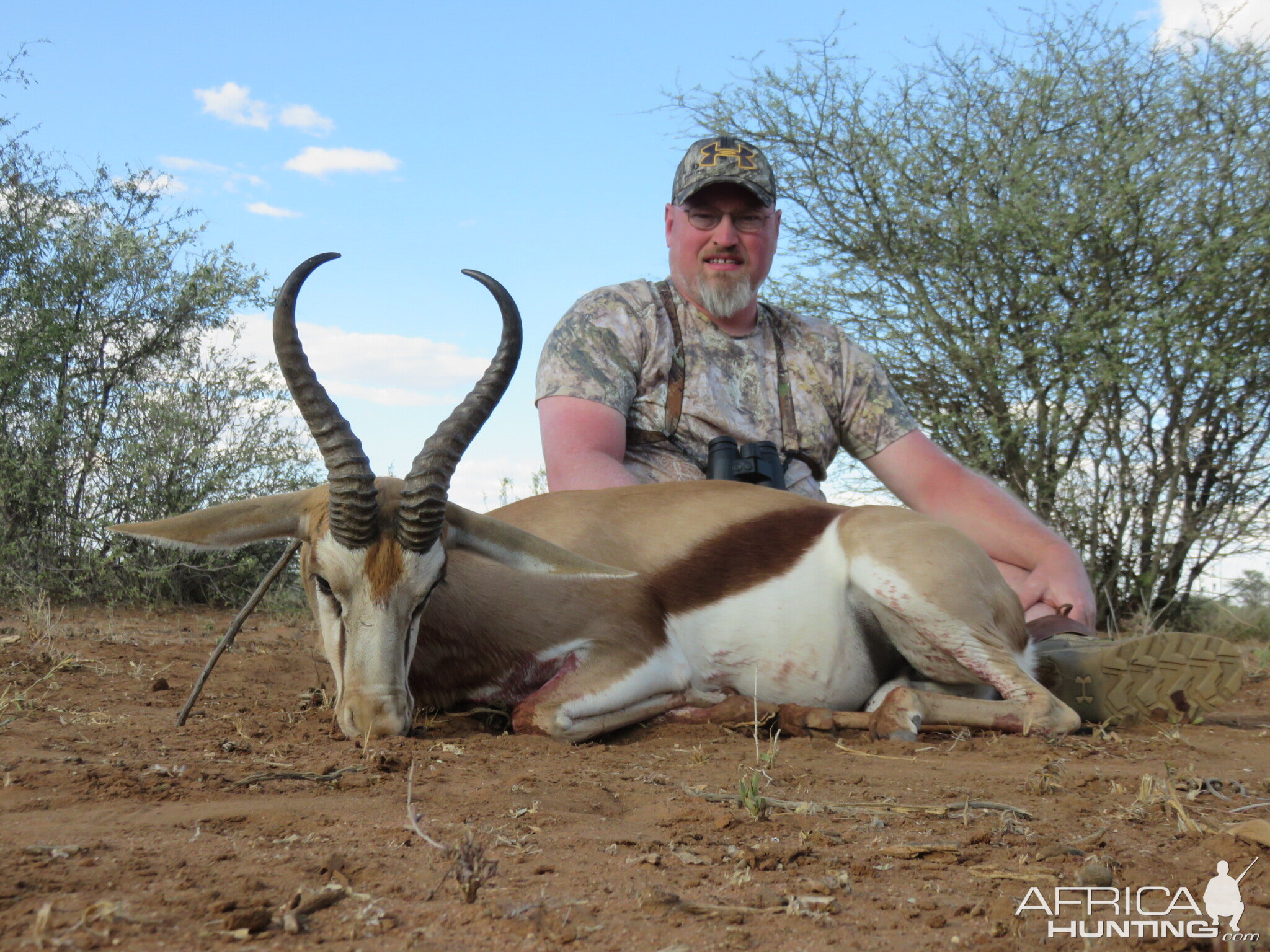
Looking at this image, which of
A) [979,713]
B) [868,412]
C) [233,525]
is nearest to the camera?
[233,525]

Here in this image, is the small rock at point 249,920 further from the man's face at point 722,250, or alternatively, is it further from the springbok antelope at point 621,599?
the man's face at point 722,250

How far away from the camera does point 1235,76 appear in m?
8.87

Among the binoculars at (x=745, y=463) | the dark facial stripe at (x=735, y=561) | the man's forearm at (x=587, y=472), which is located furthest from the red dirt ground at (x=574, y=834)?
the binoculars at (x=745, y=463)

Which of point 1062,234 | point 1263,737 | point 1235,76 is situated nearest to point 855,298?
point 1062,234

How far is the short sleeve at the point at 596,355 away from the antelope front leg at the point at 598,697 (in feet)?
5.73

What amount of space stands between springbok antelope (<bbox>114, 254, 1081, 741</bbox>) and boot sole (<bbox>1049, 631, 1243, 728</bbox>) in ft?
0.84

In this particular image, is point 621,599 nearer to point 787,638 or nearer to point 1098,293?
point 787,638

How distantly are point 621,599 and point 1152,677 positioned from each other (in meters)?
2.23

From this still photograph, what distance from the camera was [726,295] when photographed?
5934mm

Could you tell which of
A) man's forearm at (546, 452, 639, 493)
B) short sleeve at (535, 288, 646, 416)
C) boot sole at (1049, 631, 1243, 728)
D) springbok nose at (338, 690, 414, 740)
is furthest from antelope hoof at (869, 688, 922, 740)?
short sleeve at (535, 288, 646, 416)

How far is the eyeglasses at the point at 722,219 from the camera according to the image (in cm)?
614

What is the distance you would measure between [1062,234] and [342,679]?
7354mm

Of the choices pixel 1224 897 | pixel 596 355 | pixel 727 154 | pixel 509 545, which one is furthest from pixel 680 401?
pixel 1224 897

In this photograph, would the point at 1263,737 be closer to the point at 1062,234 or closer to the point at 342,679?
the point at 342,679
